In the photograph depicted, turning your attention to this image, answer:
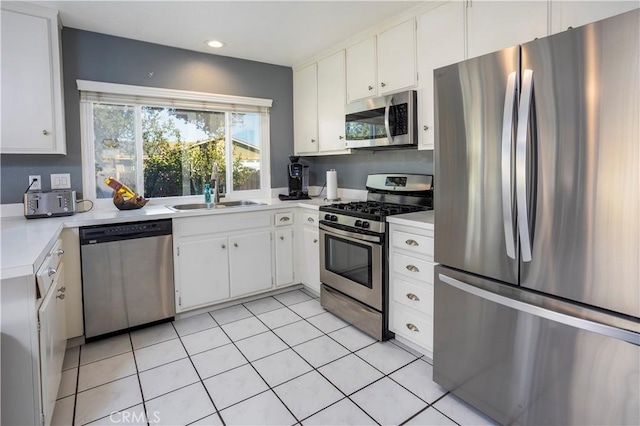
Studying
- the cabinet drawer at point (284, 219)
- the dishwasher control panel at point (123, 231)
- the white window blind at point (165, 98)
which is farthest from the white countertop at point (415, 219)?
the white window blind at point (165, 98)

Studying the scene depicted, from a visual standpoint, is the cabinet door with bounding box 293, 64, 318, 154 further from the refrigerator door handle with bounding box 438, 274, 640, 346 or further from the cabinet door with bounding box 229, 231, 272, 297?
the refrigerator door handle with bounding box 438, 274, 640, 346

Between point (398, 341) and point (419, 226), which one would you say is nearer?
point (419, 226)

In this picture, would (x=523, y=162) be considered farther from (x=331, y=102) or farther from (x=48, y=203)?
(x=48, y=203)

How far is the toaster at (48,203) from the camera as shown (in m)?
2.51

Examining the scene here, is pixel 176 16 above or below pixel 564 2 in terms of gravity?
above

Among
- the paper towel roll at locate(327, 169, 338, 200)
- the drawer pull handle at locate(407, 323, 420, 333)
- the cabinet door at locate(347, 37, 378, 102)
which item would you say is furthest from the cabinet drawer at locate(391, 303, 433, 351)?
the cabinet door at locate(347, 37, 378, 102)

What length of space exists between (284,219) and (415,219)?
1.49m

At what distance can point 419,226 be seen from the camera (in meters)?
2.16

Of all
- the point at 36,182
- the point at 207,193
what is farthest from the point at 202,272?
the point at 36,182

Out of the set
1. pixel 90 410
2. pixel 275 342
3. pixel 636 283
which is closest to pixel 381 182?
pixel 275 342

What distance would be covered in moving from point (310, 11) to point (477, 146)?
1.66 m

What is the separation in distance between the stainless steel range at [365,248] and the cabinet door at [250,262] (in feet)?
1.90

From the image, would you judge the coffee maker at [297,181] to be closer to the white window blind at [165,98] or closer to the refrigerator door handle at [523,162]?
the white window blind at [165,98]

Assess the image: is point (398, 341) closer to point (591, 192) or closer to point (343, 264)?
point (343, 264)
